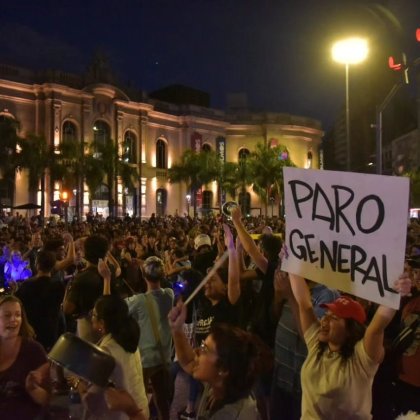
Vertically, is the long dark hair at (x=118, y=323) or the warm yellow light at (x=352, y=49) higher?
the warm yellow light at (x=352, y=49)

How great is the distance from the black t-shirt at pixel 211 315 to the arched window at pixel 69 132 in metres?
39.3

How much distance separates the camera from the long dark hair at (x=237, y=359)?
8.66ft

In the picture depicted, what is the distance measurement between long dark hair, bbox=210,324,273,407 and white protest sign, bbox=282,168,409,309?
0.70 meters

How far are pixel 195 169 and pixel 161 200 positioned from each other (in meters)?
4.58

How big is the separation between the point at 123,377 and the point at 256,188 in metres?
48.8

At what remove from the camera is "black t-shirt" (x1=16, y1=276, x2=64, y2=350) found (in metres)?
5.59

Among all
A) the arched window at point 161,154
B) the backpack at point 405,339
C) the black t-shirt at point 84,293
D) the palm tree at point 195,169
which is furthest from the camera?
the arched window at point 161,154

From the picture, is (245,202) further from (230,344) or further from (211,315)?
(230,344)

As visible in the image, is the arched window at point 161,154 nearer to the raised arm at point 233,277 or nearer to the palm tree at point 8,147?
the palm tree at point 8,147

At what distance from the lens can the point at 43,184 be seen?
133 feet

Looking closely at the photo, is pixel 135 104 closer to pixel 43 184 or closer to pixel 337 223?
pixel 43 184

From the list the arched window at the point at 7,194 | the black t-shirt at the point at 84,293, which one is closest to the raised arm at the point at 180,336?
the black t-shirt at the point at 84,293

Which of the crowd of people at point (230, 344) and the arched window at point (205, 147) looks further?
the arched window at point (205, 147)

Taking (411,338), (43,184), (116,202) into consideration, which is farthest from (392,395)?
(116,202)
